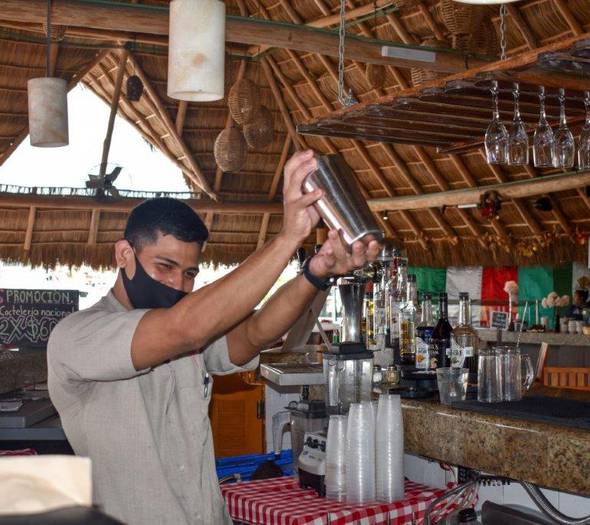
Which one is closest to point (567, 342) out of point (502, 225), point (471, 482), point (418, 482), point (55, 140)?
point (502, 225)

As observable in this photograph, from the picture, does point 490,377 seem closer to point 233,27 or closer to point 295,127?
point 233,27

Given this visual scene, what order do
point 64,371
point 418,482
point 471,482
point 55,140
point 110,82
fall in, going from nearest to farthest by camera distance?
point 64,371 < point 471,482 < point 418,482 < point 55,140 < point 110,82

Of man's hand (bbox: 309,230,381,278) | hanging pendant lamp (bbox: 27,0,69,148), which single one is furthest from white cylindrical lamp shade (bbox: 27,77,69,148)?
man's hand (bbox: 309,230,381,278)

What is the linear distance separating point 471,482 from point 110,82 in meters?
11.6

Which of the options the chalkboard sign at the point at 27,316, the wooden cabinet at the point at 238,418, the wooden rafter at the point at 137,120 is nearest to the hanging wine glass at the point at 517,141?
the wooden cabinet at the point at 238,418

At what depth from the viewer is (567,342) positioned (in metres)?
9.83

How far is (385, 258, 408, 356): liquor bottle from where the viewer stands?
3619mm

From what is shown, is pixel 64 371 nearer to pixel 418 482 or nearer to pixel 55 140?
pixel 418 482

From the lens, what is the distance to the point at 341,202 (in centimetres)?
191

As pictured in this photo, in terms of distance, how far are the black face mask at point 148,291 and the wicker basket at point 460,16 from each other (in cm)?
496

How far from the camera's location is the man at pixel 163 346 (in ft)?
6.40

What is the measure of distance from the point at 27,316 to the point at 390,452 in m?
3.03

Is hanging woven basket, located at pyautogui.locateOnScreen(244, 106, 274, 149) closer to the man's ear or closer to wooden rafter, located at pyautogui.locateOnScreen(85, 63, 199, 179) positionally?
wooden rafter, located at pyautogui.locateOnScreen(85, 63, 199, 179)

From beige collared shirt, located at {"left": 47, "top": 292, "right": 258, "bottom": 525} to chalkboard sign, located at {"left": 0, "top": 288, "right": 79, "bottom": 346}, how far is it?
3.01m
